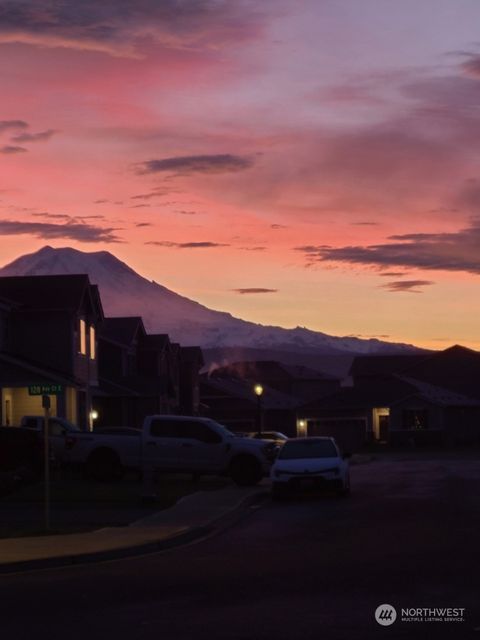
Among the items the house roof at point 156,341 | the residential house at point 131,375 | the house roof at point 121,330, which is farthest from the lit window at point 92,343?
the house roof at point 156,341

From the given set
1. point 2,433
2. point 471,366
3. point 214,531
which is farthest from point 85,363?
point 471,366

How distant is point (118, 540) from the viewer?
19250 mm

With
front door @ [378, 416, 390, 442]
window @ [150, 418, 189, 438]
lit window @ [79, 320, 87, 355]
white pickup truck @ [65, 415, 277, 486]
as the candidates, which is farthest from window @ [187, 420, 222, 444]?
front door @ [378, 416, 390, 442]

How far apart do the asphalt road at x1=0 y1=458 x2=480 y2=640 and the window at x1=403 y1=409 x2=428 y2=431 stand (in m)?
69.1

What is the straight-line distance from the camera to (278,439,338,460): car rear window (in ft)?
107

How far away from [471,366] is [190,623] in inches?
4285

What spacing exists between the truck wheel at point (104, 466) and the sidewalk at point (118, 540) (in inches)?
449

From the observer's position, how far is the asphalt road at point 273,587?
11250 mm

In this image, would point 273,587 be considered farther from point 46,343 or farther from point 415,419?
point 415,419

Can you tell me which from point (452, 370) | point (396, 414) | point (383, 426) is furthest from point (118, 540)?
point (452, 370)

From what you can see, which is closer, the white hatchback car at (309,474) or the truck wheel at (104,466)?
the white hatchback car at (309,474)

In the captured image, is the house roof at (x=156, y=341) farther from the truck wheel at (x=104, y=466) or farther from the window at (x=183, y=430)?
the window at (x=183, y=430)

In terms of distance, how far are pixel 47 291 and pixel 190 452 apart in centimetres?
1944

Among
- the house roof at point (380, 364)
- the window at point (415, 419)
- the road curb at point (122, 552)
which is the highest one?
the house roof at point (380, 364)
